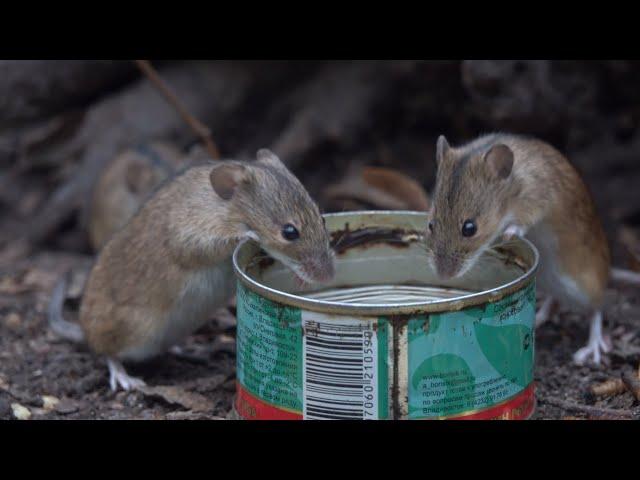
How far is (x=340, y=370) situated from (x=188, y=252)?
1.60 meters

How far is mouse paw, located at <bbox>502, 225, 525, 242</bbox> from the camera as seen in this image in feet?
18.8

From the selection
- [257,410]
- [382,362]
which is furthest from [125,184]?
[382,362]

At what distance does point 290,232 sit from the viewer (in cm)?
550

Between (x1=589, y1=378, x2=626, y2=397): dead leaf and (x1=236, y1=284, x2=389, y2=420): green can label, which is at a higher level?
(x1=236, y1=284, x2=389, y2=420): green can label

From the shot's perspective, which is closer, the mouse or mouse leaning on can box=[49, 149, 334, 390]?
mouse leaning on can box=[49, 149, 334, 390]

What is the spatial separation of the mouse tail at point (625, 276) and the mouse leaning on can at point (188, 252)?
8.84 ft

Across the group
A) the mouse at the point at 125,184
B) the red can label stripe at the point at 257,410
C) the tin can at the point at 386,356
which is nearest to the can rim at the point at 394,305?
the tin can at the point at 386,356

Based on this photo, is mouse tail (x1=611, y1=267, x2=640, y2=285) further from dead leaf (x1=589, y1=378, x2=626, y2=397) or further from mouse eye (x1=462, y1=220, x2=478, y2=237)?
mouse eye (x1=462, y1=220, x2=478, y2=237)

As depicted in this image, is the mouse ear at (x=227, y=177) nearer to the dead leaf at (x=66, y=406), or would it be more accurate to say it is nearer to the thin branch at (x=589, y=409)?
the dead leaf at (x=66, y=406)

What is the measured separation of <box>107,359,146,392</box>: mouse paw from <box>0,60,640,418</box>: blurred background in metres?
1.32

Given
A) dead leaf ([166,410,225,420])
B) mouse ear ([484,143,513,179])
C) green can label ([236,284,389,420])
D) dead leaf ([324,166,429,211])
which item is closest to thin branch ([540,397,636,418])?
mouse ear ([484,143,513,179])

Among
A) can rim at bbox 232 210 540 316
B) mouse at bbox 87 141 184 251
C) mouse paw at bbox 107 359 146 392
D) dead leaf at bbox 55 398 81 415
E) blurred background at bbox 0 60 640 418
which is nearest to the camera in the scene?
can rim at bbox 232 210 540 316

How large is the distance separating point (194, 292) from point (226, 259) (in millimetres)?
260

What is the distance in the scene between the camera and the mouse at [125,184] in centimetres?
929
